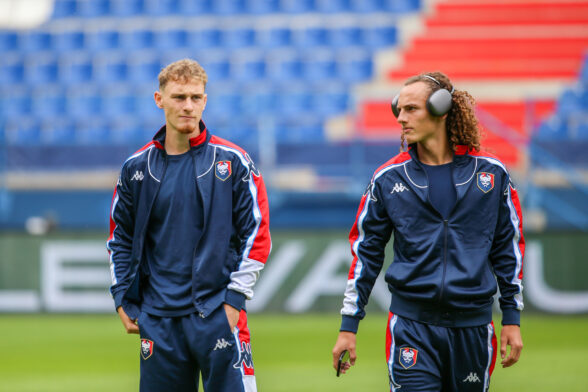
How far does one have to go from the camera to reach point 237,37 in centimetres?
1752

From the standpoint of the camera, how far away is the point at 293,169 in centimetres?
1195

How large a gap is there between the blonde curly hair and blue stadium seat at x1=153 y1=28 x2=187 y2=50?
14.2m

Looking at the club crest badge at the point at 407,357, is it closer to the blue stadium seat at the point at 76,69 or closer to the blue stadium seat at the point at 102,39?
the blue stadium seat at the point at 76,69

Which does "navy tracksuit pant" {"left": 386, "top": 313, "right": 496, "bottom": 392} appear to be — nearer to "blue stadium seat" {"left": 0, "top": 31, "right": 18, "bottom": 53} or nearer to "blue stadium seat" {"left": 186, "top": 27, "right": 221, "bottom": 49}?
"blue stadium seat" {"left": 186, "top": 27, "right": 221, "bottom": 49}

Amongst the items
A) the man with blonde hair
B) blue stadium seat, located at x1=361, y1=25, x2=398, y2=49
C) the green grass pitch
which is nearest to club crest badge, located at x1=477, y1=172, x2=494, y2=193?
the man with blonde hair

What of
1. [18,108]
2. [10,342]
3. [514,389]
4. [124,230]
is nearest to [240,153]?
[124,230]

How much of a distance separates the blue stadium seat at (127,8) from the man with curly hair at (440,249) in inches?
595

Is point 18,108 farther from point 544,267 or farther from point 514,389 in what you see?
point 514,389

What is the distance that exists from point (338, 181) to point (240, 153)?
7.88 m

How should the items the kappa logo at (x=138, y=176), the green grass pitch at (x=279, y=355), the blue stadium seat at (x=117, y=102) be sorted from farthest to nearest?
the blue stadium seat at (x=117, y=102) → the green grass pitch at (x=279, y=355) → the kappa logo at (x=138, y=176)

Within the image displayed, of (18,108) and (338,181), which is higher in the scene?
(18,108)

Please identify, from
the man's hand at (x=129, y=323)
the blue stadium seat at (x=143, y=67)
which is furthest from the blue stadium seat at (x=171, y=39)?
Result: the man's hand at (x=129, y=323)

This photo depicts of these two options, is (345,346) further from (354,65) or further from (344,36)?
(344,36)

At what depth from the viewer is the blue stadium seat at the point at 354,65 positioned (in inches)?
667
